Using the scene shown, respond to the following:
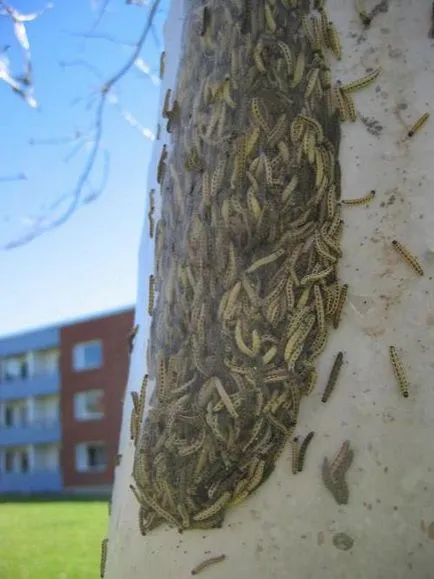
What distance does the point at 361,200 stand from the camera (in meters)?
1.26

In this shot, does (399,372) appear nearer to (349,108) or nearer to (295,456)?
(295,456)

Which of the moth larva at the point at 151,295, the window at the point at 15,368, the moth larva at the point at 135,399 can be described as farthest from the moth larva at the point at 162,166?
the window at the point at 15,368

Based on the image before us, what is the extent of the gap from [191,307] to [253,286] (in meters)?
0.11

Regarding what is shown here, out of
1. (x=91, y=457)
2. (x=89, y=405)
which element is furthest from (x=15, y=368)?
(x=91, y=457)

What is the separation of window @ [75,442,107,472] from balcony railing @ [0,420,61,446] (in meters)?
1.48

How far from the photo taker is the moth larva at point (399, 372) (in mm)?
1179

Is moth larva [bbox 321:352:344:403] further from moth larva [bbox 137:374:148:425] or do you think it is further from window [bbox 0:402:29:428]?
window [bbox 0:402:29:428]

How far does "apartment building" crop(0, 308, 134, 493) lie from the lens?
28266 mm

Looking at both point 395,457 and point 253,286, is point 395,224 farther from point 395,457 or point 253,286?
point 395,457

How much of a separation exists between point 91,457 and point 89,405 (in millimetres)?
1914

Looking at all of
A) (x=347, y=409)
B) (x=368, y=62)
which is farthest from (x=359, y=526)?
(x=368, y=62)

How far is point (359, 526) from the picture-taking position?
45.3 inches

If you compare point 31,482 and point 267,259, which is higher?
point 267,259

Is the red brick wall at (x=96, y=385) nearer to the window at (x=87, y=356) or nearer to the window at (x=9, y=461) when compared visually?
the window at (x=87, y=356)
